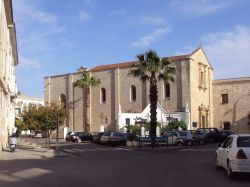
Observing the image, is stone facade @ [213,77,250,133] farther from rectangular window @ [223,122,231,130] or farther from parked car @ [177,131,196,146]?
parked car @ [177,131,196,146]

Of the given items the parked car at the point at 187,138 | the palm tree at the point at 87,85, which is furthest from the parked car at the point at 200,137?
the palm tree at the point at 87,85

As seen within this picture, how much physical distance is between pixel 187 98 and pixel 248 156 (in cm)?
5199

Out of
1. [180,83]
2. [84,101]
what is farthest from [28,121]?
[84,101]

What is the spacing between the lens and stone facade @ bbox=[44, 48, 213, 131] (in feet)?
221

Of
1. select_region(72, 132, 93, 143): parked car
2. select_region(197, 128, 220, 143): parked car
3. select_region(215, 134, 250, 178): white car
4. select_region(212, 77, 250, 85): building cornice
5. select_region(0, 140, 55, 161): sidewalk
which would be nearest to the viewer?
select_region(215, 134, 250, 178): white car

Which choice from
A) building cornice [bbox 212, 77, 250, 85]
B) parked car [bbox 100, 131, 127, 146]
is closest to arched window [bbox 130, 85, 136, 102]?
building cornice [bbox 212, 77, 250, 85]

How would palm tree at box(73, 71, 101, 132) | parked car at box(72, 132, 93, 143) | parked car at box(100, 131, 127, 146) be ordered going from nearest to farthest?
parked car at box(100, 131, 127, 146) → parked car at box(72, 132, 93, 143) → palm tree at box(73, 71, 101, 132)

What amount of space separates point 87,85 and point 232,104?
22.1 m

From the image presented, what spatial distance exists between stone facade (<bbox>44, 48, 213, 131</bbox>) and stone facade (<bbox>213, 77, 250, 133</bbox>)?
1.39 meters

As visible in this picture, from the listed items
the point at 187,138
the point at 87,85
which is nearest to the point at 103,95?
the point at 87,85

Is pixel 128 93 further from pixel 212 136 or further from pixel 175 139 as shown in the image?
pixel 175 139

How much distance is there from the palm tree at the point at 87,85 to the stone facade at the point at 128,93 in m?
0.80

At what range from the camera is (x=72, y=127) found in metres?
80.2

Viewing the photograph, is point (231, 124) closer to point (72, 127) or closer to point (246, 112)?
point (246, 112)
